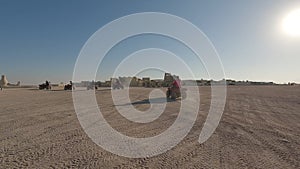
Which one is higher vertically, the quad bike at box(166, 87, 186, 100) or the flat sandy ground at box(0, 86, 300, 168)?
the quad bike at box(166, 87, 186, 100)

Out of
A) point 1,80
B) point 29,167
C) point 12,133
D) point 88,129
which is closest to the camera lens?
point 29,167

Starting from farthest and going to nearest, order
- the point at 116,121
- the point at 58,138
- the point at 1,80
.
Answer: the point at 1,80
the point at 116,121
the point at 58,138

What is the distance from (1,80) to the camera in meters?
64.4

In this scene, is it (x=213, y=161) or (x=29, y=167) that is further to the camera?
(x=213, y=161)

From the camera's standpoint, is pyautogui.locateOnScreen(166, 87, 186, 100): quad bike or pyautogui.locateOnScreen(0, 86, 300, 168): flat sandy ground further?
pyautogui.locateOnScreen(166, 87, 186, 100): quad bike

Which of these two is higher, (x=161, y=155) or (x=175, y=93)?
(x=175, y=93)

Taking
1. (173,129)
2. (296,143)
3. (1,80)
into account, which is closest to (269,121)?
(296,143)

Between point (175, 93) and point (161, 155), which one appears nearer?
point (161, 155)

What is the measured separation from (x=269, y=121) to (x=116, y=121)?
6199mm

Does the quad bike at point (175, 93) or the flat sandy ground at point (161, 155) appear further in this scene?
the quad bike at point (175, 93)

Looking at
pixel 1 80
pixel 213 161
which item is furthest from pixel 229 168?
pixel 1 80

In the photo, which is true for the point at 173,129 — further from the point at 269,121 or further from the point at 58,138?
the point at 269,121

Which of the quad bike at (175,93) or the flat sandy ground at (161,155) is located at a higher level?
the quad bike at (175,93)

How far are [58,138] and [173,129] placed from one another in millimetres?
3613
